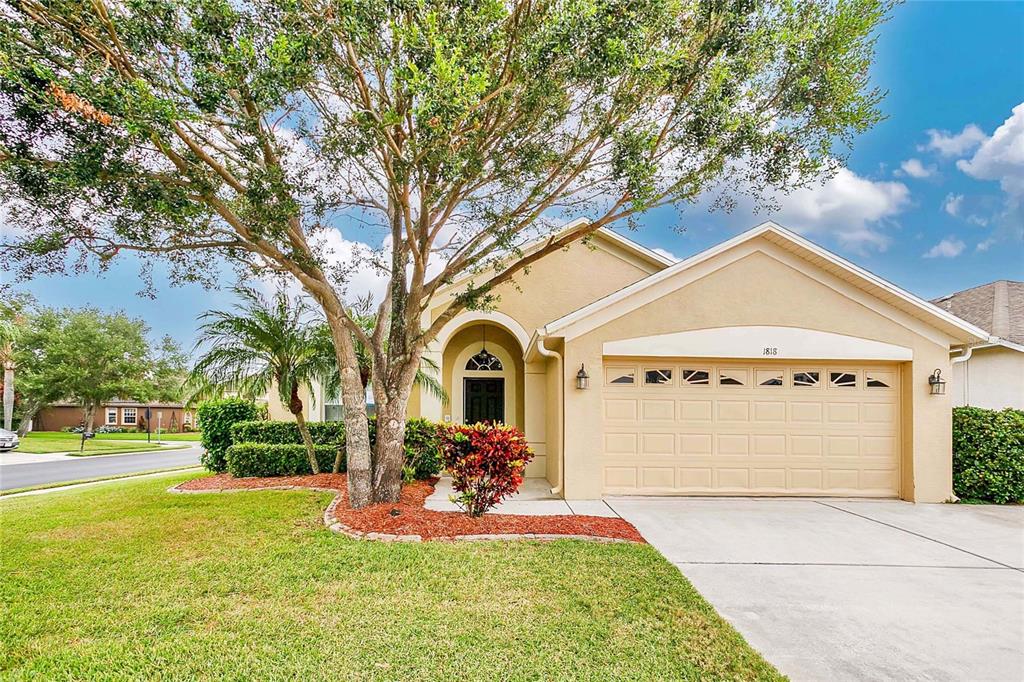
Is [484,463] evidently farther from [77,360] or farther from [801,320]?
[77,360]

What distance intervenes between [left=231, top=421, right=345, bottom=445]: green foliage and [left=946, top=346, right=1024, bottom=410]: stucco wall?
16.0 meters

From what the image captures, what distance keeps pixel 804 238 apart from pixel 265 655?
→ 34.3 feet

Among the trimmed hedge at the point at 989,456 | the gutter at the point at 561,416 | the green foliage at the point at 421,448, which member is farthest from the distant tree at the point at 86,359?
the trimmed hedge at the point at 989,456

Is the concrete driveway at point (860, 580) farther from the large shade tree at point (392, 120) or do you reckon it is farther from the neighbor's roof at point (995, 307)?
the neighbor's roof at point (995, 307)

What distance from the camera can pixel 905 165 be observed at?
727 inches

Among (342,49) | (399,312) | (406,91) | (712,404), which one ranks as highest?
(342,49)

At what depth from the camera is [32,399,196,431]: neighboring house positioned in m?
39.2

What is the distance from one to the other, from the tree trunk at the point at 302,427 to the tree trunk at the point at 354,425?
10.8 ft

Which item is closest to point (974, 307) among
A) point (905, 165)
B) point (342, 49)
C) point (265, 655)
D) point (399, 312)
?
point (905, 165)

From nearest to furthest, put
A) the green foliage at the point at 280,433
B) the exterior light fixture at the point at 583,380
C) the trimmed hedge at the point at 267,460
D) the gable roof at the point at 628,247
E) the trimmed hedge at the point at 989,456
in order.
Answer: the exterior light fixture at the point at 583,380 → the trimmed hedge at the point at 989,456 → the trimmed hedge at the point at 267,460 → the green foliage at the point at 280,433 → the gable roof at the point at 628,247

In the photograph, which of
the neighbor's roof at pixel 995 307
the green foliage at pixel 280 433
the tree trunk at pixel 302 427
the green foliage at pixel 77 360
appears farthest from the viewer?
the green foliage at pixel 77 360

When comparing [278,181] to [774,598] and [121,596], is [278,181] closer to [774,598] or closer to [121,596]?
[121,596]

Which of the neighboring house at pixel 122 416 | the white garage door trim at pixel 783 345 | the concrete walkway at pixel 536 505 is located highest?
the white garage door trim at pixel 783 345

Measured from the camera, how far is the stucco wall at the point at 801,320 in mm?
9867
